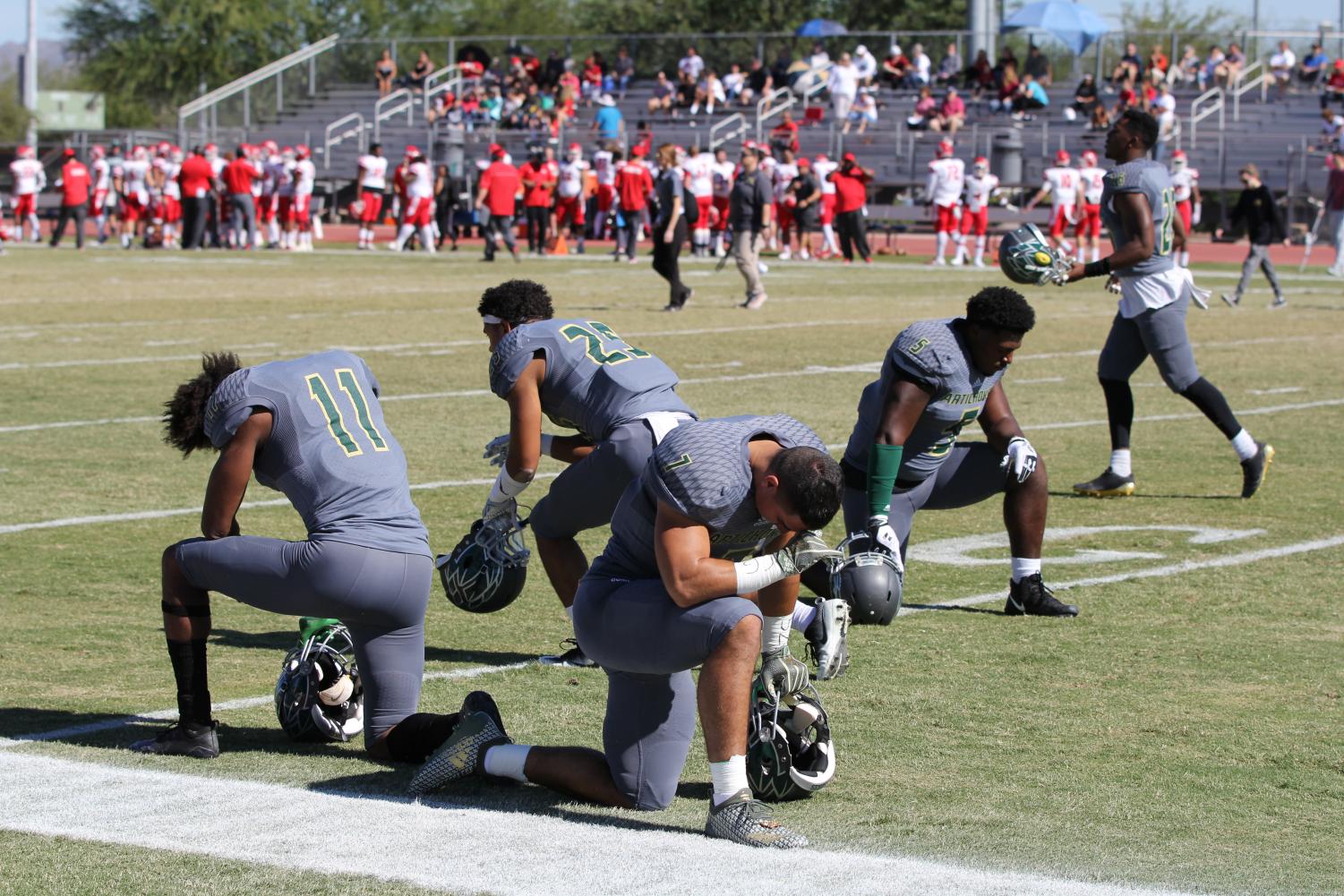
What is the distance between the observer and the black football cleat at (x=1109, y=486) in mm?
10867

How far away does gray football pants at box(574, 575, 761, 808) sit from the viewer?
4953 mm

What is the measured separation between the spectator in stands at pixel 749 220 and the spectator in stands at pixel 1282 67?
24.4m

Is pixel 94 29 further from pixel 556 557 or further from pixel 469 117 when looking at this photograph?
pixel 556 557

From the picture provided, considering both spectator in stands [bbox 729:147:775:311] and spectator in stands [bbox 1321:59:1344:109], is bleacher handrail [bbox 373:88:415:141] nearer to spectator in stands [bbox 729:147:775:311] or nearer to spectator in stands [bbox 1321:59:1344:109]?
spectator in stands [bbox 1321:59:1344:109]

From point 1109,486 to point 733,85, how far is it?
37.3 meters

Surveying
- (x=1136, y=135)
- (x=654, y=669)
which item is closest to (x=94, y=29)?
(x=1136, y=135)

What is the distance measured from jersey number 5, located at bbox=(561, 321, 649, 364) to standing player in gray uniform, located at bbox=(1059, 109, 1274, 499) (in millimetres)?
4415

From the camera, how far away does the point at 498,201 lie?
106ft

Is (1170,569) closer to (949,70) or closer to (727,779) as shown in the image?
(727,779)

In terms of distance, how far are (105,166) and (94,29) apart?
1764 inches

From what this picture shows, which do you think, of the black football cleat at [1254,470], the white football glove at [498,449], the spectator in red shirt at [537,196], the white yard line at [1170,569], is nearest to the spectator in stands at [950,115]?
the spectator in red shirt at [537,196]

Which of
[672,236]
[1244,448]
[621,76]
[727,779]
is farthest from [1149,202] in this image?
[621,76]

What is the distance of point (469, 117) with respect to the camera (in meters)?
47.9

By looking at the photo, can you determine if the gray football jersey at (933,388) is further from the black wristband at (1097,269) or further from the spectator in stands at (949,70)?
the spectator in stands at (949,70)
